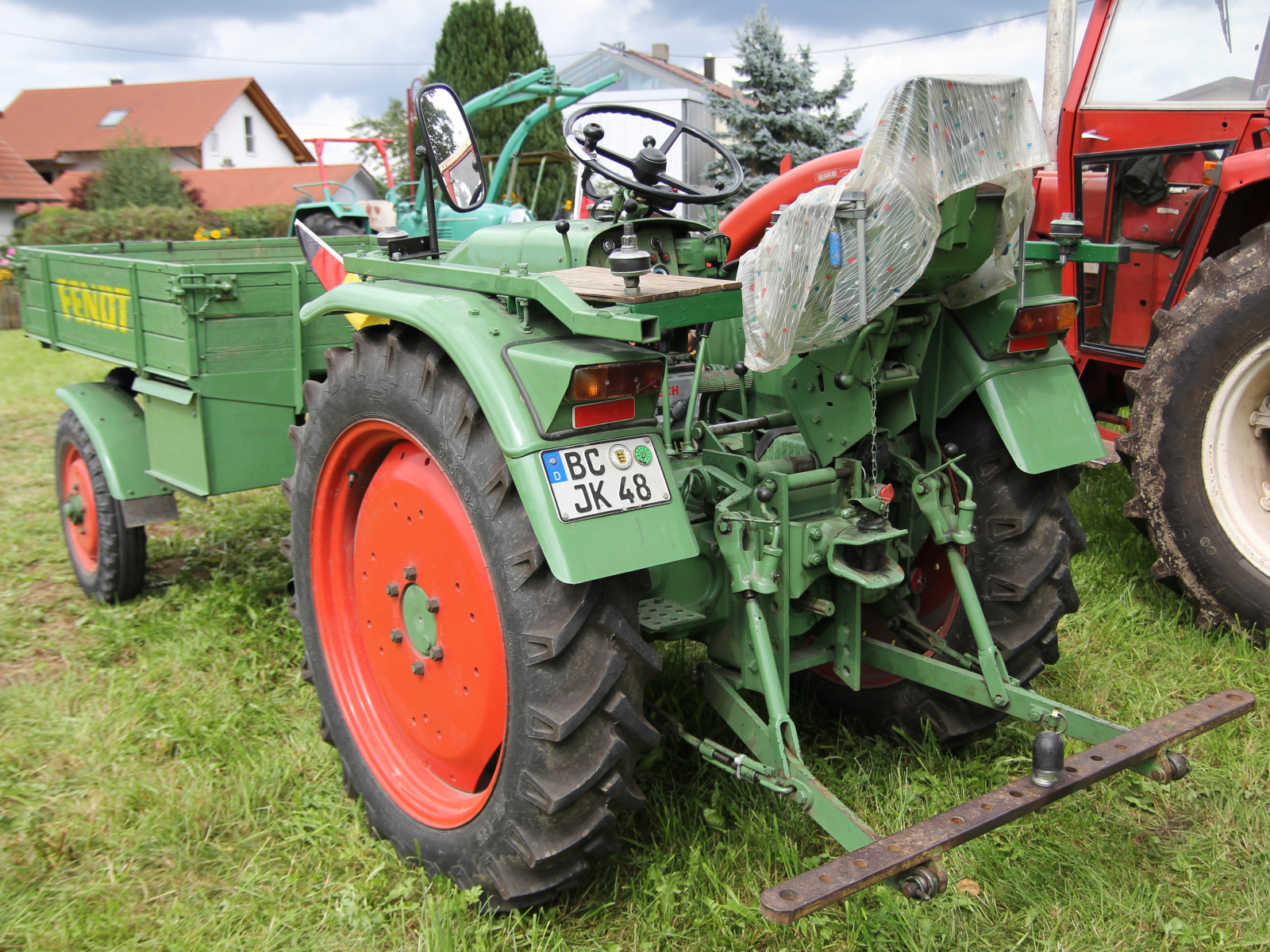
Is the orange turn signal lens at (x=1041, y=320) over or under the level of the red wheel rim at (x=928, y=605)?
over

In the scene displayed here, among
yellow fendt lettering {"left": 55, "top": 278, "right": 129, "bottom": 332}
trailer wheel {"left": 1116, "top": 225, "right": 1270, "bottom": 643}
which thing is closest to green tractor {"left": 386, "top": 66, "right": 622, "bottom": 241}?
yellow fendt lettering {"left": 55, "top": 278, "right": 129, "bottom": 332}

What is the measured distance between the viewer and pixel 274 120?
4341 centimetres

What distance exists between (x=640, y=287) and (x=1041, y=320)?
3.54 feet

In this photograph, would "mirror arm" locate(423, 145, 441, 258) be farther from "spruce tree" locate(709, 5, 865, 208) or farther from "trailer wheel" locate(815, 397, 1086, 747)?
"spruce tree" locate(709, 5, 865, 208)

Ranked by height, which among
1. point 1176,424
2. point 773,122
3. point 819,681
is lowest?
point 819,681

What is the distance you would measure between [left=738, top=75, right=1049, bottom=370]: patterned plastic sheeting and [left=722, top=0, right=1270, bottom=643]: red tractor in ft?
2.15

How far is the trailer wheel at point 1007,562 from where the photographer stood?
2.56m

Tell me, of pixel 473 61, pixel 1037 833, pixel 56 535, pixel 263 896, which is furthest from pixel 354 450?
pixel 473 61

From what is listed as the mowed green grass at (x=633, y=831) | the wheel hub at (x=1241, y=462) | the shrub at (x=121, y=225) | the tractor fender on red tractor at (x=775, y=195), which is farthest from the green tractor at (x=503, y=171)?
the wheel hub at (x=1241, y=462)

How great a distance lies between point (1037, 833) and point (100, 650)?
329 centimetres

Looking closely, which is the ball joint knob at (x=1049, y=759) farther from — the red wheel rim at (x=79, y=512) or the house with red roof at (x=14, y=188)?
the house with red roof at (x=14, y=188)

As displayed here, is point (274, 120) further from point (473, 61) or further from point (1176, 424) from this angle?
point (1176, 424)

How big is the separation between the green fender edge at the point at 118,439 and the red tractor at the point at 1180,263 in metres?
2.54

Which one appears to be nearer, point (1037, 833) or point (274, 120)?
point (1037, 833)
